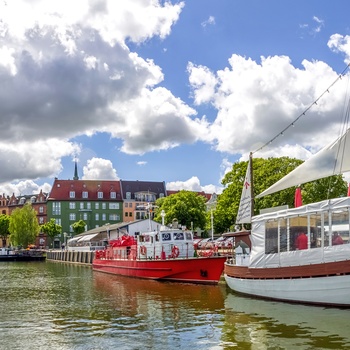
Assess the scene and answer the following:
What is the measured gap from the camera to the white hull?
2194 centimetres

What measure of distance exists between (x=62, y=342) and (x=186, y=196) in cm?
8550

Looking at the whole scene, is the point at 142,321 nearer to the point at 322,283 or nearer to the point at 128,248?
the point at 322,283

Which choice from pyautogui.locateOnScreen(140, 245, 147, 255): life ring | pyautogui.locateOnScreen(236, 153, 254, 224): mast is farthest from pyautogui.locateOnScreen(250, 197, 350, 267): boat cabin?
pyautogui.locateOnScreen(140, 245, 147, 255): life ring

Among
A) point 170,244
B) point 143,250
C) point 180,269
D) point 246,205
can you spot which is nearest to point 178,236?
point 170,244

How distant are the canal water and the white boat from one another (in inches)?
29.2

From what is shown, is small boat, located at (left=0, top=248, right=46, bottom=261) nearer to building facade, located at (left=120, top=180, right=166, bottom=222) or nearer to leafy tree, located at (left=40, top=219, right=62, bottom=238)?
leafy tree, located at (left=40, top=219, right=62, bottom=238)

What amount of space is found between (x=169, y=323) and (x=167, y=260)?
19575 millimetres

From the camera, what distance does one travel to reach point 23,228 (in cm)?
11988

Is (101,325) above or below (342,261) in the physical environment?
below

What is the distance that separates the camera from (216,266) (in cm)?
3691

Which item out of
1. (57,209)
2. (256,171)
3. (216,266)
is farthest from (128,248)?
(57,209)

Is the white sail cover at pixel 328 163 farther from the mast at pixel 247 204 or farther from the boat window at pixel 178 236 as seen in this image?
the boat window at pixel 178 236

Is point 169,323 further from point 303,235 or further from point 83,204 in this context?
point 83,204

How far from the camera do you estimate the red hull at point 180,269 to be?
121 ft
